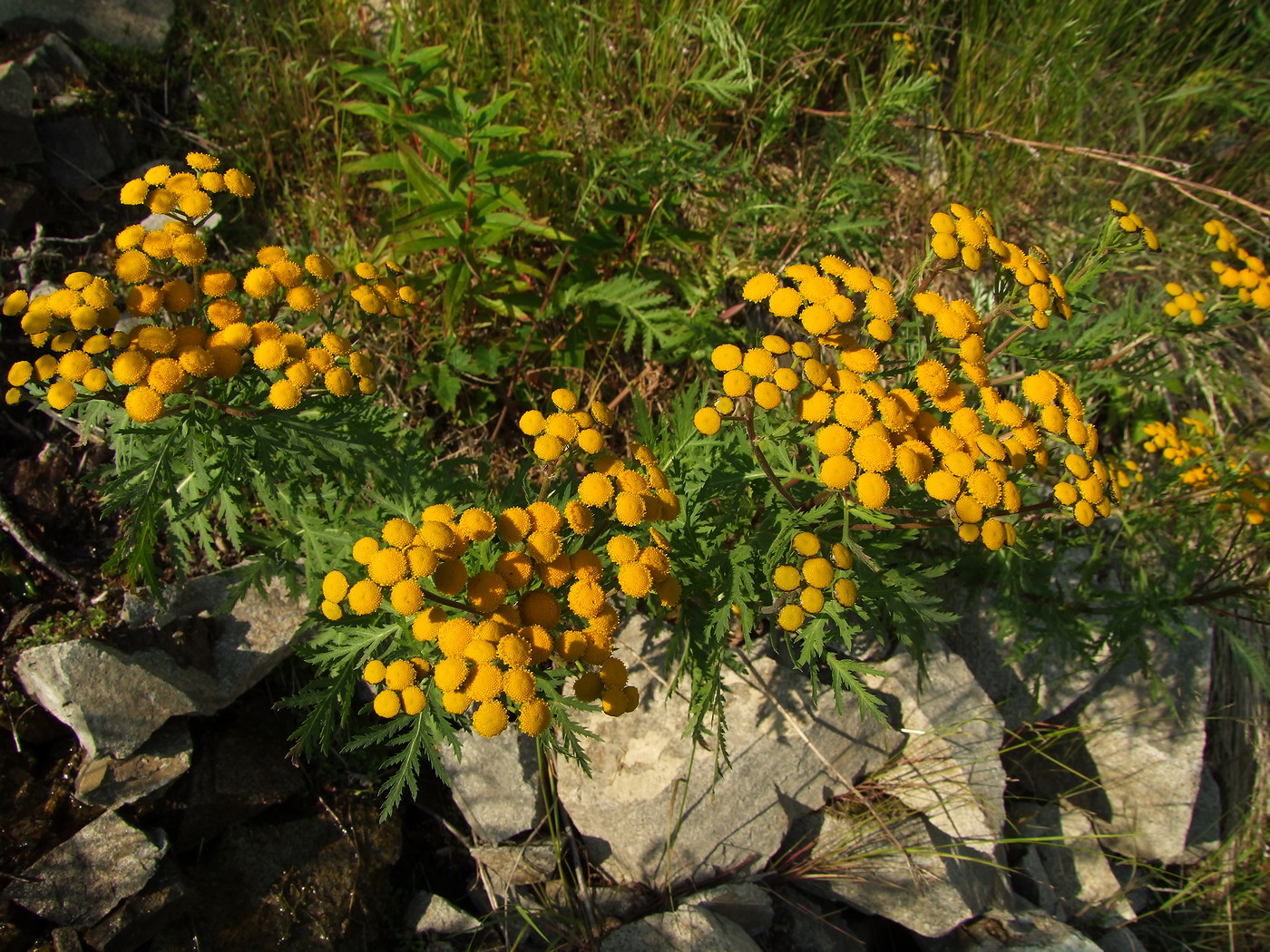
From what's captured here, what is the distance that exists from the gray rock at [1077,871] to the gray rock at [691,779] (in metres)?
1.77

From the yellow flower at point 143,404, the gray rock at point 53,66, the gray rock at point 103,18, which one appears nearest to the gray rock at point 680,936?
the yellow flower at point 143,404

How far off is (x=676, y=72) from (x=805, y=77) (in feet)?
3.33

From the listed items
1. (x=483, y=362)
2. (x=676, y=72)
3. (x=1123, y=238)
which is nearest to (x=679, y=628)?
(x=483, y=362)

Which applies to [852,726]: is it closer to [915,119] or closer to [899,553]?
[899,553]

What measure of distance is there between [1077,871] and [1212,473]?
8.50ft

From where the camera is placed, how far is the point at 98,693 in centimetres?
311

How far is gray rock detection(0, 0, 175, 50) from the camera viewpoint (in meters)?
4.89

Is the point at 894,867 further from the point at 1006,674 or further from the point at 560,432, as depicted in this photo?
the point at 560,432

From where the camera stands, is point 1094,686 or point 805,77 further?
point 805,77

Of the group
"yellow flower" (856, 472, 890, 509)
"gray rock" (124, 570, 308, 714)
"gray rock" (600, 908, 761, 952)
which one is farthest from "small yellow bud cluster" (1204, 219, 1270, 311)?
"gray rock" (124, 570, 308, 714)

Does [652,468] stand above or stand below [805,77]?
below

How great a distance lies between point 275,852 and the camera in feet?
10.8

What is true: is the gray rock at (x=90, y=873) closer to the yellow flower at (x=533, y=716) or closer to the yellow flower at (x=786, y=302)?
the yellow flower at (x=533, y=716)

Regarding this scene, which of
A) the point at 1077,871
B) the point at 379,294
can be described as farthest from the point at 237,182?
the point at 1077,871
